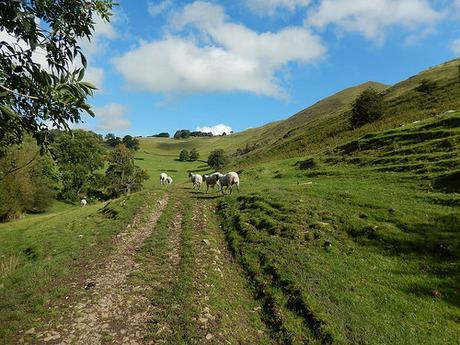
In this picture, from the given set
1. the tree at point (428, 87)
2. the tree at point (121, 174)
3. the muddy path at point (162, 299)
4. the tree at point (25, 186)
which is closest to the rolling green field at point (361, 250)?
the muddy path at point (162, 299)

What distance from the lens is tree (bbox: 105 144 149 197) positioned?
85.9 metres

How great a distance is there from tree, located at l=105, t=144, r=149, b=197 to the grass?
47964 millimetres

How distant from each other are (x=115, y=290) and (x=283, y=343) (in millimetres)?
7729

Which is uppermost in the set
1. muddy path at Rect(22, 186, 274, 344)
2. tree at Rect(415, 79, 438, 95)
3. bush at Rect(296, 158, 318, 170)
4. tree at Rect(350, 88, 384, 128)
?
tree at Rect(415, 79, 438, 95)

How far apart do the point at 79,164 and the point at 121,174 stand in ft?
34.9

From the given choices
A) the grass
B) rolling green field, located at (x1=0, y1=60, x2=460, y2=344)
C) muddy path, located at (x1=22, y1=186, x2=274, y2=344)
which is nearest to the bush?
rolling green field, located at (x1=0, y1=60, x2=460, y2=344)

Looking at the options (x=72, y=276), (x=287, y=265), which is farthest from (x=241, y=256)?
(x=72, y=276)

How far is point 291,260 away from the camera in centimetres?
1727

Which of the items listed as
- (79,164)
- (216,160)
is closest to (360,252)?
(79,164)

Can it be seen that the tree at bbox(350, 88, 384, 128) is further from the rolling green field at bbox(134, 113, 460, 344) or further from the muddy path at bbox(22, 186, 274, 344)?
the muddy path at bbox(22, 186, 274, 344)

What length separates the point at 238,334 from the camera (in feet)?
40.0

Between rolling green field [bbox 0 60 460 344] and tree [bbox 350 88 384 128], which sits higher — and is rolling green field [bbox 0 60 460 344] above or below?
below

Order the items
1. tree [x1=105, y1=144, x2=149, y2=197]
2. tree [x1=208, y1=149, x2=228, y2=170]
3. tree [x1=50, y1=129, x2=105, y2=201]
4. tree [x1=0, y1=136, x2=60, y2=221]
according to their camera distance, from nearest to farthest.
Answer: tree [x1=0, y1=136, x2=60, y2=221] < tree [x1=50, y1=129, x2=105, y2=201] < tree [x1=105, y1=144, x2=149, y2=197] < tree [x1=208, y1=149, x2=228, y2=170]

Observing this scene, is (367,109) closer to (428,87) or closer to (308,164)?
(428,87)
